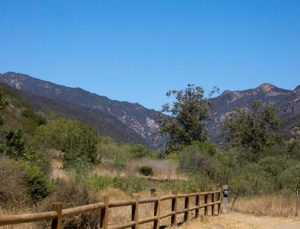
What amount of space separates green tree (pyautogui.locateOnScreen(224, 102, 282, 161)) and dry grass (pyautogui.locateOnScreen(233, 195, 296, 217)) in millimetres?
46634

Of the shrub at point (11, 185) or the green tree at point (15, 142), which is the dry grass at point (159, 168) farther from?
the shrub at point (11, 185)

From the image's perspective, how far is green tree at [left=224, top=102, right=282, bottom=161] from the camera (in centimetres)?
8025

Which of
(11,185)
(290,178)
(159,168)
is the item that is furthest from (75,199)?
(159,168)

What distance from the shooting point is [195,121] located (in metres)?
78.6

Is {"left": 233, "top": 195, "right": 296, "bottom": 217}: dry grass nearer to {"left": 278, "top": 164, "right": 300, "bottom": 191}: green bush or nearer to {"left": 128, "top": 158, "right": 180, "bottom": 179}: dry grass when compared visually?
{"left": 278, "top": 164, "right": 300, "bottom": 191}: green bush

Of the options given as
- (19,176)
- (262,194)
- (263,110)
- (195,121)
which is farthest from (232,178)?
(263,110)

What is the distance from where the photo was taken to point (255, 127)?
8081cm

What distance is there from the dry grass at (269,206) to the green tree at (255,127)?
46.6 metres

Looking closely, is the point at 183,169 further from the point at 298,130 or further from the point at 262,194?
the point at 298,130

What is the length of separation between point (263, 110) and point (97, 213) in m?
71.1

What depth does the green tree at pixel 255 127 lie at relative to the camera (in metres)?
80.2

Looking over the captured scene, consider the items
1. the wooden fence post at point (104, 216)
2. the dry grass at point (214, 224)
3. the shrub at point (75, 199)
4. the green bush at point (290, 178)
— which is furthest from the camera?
the green bush at point (290, 178)

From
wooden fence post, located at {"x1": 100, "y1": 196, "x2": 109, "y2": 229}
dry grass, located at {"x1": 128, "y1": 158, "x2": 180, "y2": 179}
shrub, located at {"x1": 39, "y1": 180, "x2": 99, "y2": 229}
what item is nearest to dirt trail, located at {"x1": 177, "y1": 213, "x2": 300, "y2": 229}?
shrub, located at {"x1": 39, "y1": 180, "x2": 99, "y2": 229}

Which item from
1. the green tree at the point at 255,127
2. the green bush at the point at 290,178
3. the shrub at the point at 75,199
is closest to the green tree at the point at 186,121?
the green tree at the point at 255,127
